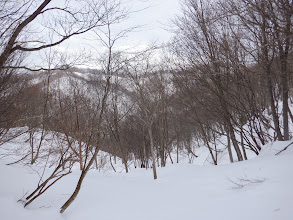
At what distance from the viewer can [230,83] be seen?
6785mm

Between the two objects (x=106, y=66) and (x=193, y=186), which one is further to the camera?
(x=193, y=186)

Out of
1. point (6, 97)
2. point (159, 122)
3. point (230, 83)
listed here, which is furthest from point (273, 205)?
point (159, 122)

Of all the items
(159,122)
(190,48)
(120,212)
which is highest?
(190,48)

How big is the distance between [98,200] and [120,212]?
94cm

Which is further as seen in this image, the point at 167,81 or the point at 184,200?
the point at 167,81

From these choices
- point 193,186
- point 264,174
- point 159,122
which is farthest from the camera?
point 159,122

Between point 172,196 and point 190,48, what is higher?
point 190,48

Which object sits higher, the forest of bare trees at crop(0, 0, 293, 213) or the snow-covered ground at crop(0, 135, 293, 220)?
the forest of bare trees at crop(0, 0, 293, 213)

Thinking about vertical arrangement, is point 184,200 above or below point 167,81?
below

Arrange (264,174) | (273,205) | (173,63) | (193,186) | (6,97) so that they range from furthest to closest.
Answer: (173,63), (6,97), (193,186), (264,174), (273,205)

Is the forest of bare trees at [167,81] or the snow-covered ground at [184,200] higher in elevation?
the forest of bare trees at [167,81]

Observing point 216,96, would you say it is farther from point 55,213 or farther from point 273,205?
point 55,213

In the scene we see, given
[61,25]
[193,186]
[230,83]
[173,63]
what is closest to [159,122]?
[173,63]

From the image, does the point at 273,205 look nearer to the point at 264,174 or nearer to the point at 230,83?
the point at 264,174
